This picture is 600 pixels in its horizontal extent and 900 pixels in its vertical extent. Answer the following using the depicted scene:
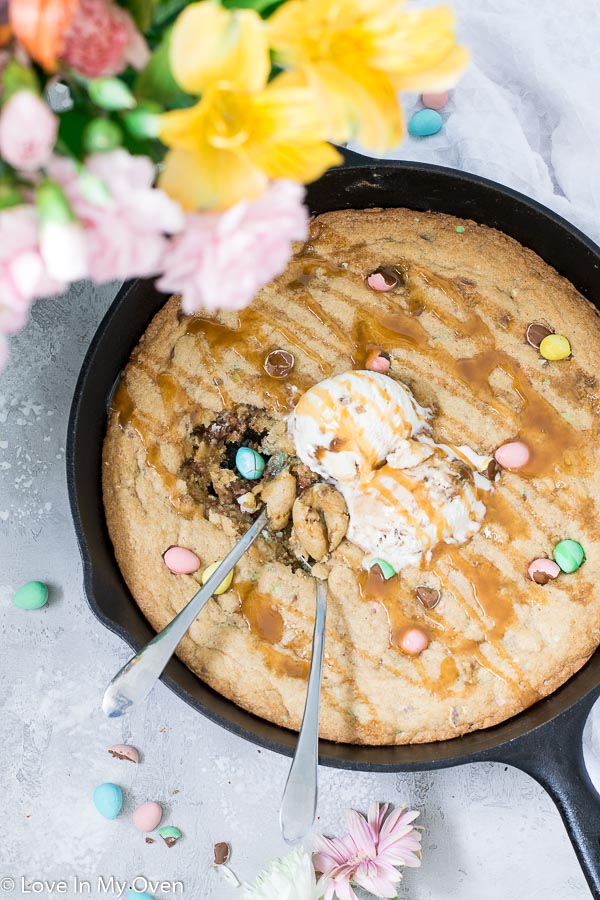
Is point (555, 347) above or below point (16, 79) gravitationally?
below

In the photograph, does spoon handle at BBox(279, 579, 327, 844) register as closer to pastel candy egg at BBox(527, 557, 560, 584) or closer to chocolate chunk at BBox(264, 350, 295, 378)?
pastel candy egg at BBox(527, 557, 560, 584)

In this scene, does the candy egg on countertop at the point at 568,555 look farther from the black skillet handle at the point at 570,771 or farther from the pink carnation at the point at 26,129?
the pink carnation at the point at 26,129

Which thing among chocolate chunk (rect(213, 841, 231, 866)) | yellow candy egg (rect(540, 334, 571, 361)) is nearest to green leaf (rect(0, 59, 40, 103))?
yellow candy egg (rect(540, 334, 571, 361))

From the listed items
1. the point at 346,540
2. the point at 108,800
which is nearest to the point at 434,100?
the point at 346,540

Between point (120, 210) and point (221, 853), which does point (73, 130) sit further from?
point (221, 853)

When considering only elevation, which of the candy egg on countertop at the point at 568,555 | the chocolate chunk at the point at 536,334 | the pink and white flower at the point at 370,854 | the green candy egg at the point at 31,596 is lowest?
the pink and white flower at the point at 370,854

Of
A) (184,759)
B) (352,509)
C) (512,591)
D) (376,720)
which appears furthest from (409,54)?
(184,759)

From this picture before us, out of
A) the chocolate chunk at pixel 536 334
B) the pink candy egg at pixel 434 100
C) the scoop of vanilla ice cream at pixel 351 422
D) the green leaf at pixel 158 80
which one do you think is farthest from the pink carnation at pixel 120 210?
the pink candy egg at pixel 434 100
